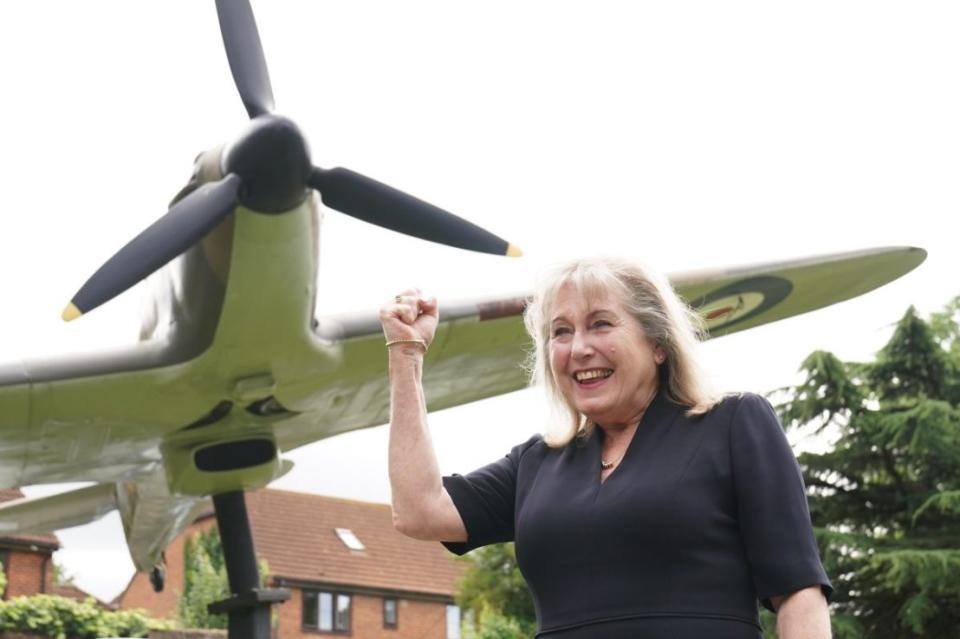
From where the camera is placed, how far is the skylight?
1299 inches

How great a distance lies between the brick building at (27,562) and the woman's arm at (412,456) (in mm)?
23377

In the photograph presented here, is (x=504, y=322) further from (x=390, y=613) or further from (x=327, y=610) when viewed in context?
(x=390, y=613)

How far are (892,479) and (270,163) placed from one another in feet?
35.9

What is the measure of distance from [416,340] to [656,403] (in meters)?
0.47

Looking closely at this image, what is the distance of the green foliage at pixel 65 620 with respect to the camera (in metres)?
17.3

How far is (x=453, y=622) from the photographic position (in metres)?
32.9

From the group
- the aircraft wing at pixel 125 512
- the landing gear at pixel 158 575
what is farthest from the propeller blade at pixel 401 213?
the landing gear at pixel 158 575

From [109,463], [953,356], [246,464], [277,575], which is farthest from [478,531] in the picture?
[277,575]

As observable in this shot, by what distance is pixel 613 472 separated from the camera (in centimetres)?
198

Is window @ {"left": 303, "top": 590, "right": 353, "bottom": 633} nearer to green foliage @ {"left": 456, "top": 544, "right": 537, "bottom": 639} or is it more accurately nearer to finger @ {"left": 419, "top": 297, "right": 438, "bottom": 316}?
green foliage @ {"left": 456, "top": 544, "right": 537, "bottom": 639}

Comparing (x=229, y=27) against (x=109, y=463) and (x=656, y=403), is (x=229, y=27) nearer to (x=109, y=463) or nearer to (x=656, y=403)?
(x=109, y=463)

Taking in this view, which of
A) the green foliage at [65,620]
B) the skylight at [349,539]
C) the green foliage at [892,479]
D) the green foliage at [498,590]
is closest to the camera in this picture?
the green foliage at [892,479]

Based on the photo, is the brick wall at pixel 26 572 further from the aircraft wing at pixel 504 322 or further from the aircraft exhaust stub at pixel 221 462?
the aircraft exhaust stub at pixel 221 462

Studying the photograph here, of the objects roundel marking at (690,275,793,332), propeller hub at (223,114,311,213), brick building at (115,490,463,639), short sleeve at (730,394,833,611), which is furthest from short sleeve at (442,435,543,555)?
brick building at (115,490,463,639)
